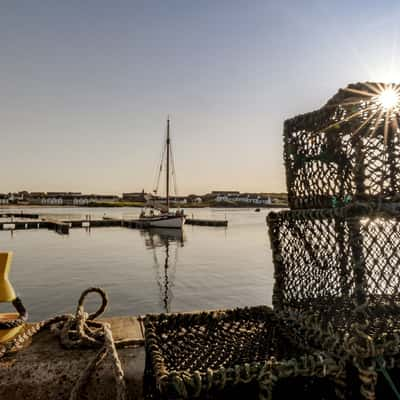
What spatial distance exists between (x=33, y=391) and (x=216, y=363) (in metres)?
1.06

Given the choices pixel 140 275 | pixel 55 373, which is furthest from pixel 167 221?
pixel 55 373

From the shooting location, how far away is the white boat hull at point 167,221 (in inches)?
2061

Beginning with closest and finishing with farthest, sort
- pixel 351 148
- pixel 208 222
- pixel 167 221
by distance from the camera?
pixel 351 148
pixel 167 221
pixel 208 222

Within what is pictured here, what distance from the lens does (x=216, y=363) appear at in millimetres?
2018

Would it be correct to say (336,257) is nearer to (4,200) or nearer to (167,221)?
(167,221)

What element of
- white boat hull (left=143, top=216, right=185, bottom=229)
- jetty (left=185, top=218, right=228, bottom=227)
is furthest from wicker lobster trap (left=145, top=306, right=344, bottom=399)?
jetty (left=185, top=218, right=228, bottom=227)

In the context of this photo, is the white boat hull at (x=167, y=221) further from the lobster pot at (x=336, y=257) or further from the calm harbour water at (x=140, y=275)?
the lobster pot at (x=336, y=257)

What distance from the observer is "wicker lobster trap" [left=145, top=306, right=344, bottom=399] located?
55.6 inches

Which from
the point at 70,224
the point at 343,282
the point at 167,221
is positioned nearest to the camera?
the point at 343,282

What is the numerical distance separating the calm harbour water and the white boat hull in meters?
15.1

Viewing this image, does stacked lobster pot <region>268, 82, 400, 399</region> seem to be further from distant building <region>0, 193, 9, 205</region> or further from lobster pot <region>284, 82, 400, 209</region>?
distant building <region>0, 193, 9, 205</region>

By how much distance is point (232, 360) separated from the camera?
205 cm

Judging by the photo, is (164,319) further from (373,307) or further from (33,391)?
(373,307)

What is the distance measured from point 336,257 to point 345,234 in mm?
280
